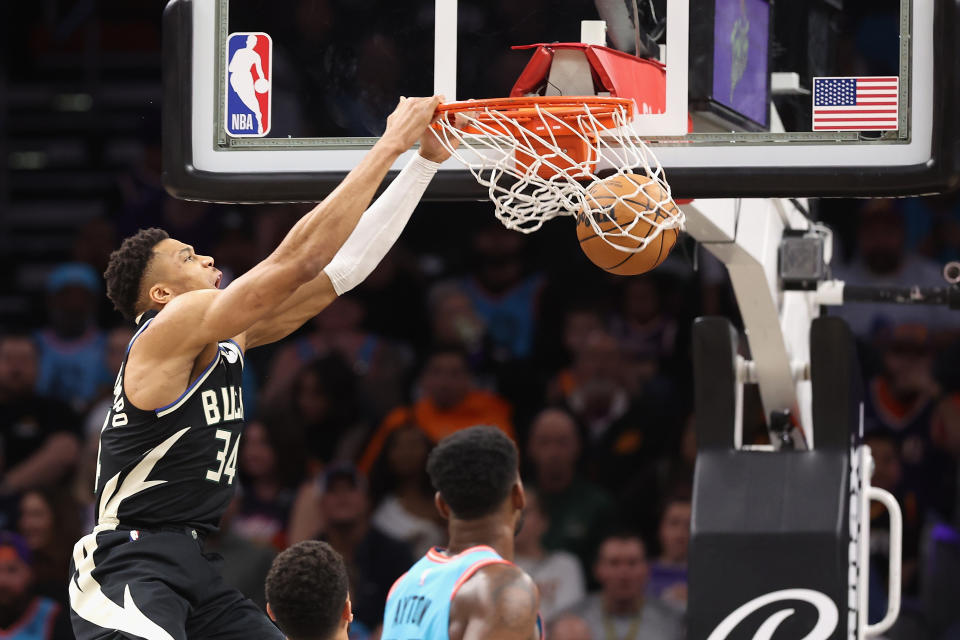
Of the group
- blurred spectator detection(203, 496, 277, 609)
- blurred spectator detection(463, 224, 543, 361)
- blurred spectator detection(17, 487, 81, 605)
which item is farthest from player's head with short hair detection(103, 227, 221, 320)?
blurred spectator detection(463, 224, 543, 361)

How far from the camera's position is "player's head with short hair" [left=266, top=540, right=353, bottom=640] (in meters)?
3.94

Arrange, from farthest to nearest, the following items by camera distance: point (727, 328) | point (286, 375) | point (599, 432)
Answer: point (286, 375) → point (599, 432) → point (727, 328)

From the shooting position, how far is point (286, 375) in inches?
332

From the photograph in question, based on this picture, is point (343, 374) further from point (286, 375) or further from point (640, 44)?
point (640, 44)

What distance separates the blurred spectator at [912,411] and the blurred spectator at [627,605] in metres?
1.28

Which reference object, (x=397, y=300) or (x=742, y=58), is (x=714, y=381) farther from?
(x=397, y=300)

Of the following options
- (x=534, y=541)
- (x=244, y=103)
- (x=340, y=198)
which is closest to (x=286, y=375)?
(x=534, y=541)

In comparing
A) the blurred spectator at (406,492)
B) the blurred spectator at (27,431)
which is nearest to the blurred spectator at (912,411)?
the blurred spectator at (406,492)

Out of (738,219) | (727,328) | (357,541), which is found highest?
(738,219)

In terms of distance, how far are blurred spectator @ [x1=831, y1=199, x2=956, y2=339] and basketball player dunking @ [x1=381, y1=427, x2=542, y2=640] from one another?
3912 millimetres

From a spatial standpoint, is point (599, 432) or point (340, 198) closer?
point (340, 198)

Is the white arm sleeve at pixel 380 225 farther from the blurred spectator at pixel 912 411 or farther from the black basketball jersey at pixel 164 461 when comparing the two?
the blurred spectator at pixel 912 411

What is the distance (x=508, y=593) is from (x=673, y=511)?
3.23 meters

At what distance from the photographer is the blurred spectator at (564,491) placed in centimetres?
746
